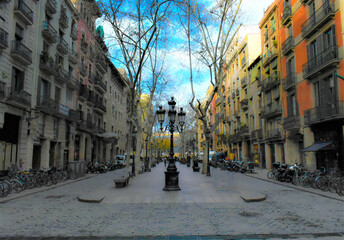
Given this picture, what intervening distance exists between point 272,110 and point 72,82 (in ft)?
67.3

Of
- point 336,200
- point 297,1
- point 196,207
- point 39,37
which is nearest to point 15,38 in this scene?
point 39,37

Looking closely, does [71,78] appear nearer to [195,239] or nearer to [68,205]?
[68,205]

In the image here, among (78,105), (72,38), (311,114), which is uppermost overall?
(72,38)

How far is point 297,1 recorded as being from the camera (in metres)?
23.4

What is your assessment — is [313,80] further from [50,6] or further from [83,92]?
[83,92]

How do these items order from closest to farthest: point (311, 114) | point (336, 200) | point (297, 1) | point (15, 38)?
point (336, 200), point (15, 38), point (311, 114), point (297, 1)

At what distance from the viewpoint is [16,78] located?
18.9 m

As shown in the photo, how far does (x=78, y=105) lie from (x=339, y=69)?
80.5 ft

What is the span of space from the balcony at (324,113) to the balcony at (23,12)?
833 inches

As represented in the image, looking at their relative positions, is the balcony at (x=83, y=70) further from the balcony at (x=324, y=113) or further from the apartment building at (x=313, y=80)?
the balcony at (x=324, y=113)

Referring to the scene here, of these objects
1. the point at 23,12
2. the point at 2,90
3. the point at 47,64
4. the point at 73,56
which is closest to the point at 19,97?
the point at 2,90

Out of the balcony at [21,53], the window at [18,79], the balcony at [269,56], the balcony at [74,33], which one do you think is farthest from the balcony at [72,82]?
the balcony at [269,56]

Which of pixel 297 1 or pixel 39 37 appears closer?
pixel 39 37

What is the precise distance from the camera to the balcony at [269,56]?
91.0 feet
